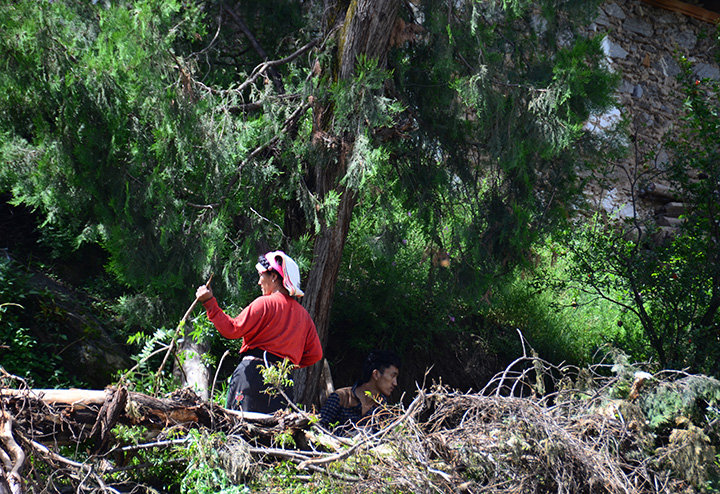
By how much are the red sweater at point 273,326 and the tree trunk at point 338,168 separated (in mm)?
1136

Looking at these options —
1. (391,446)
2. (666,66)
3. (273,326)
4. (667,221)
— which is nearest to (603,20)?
(666,66)

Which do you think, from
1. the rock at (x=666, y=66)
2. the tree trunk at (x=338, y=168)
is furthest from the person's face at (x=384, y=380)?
the rock at (x=666, y=66)

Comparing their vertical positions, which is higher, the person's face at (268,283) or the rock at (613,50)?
the rock at (613,50)

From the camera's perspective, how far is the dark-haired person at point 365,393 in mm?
4664

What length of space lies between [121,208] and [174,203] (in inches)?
13.7

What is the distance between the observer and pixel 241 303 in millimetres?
4934

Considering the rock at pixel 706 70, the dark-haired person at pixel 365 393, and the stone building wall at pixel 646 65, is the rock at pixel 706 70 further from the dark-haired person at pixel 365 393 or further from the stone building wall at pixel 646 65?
the dark-haired person at pixel 365 393

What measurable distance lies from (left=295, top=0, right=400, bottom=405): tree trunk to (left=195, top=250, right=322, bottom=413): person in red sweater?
1112 millimetres

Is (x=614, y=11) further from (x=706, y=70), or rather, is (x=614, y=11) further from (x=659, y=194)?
(x=659, y=194)

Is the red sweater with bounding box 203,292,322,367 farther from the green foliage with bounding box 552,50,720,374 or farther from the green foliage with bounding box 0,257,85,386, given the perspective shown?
the green foliage with bounding box 552,50,720,374

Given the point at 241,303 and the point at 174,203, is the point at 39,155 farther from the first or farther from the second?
the point at 241,303

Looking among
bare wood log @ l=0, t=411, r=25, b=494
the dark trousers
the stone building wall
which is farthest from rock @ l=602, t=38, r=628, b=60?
bare wood log @ l=0, t=411, r=25, b=494

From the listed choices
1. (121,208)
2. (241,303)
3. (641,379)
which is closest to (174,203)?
(121,208)

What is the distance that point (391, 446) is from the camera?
3.20 metres
